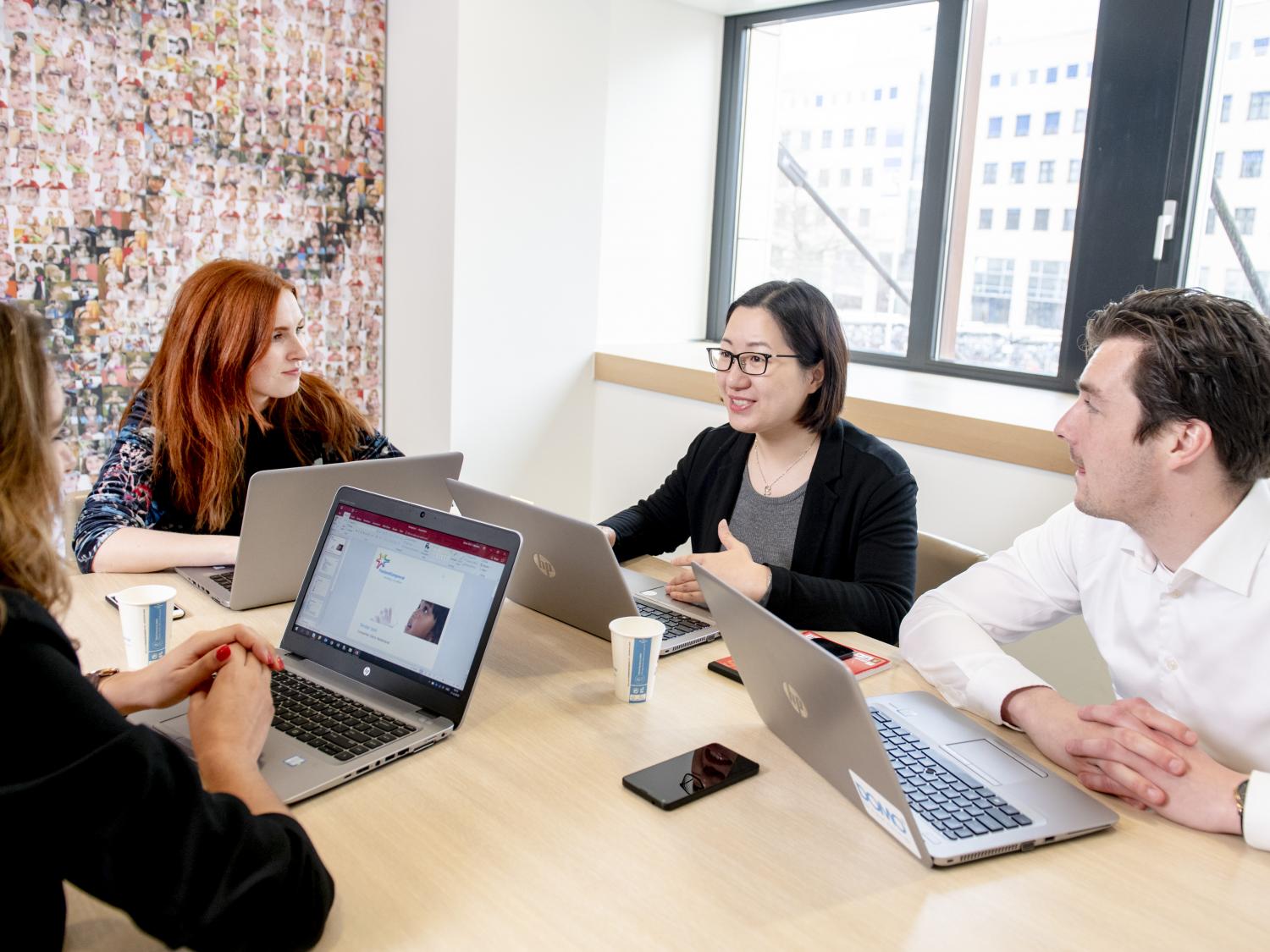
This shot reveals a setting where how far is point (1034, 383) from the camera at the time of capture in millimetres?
3064

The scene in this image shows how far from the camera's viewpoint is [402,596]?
1321 millimetres

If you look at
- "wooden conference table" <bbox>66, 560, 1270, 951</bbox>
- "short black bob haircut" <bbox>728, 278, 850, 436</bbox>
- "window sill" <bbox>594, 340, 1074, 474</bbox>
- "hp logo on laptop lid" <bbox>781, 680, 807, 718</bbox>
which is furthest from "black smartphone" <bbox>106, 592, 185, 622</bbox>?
"window sill" <bbox>594, 340, 1074, 474</bbox>

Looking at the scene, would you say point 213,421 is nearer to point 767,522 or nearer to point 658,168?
point 767,522

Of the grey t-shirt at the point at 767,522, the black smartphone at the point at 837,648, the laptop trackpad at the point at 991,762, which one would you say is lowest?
the laptop trackpad at the point at 991,762

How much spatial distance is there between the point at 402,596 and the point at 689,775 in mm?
415

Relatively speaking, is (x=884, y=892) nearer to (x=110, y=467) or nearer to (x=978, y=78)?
(x=110, y=467)

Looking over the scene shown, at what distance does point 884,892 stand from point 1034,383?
236cm

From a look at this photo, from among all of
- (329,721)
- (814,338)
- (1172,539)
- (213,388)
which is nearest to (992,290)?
(814,338)

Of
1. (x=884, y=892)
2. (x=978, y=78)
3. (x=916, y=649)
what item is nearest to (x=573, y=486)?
(x=978, y=78)

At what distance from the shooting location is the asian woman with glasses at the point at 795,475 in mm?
1938

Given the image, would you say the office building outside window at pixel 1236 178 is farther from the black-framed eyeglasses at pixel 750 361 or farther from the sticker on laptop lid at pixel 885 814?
the sticker on laptop lid at pixel 885 814

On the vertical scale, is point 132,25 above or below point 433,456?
above

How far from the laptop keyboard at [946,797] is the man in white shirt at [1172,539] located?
5.9 inches

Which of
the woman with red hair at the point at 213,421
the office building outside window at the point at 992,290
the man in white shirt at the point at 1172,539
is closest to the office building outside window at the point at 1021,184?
the office building outside window at the point at 992,290
